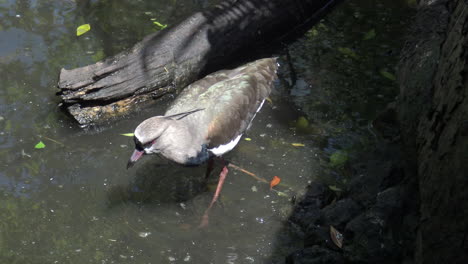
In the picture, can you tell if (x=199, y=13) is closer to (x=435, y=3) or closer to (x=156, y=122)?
(x=156, y=122)

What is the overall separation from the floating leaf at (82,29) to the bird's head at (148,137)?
264 centimetres

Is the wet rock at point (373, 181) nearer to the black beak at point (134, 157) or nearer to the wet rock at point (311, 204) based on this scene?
the wet rock at point (311, 204)

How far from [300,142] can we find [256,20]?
5.85 ft

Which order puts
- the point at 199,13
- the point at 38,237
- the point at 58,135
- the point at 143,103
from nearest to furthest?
the point at 38,237
the point at 58,135
the point at 143,103
the point at 199,13

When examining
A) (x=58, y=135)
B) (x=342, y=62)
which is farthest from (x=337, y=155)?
(x=58, y=135)

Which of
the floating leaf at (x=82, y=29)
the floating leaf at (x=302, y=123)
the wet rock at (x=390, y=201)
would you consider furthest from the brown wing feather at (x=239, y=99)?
the floating leaf at (x=82, y=29)

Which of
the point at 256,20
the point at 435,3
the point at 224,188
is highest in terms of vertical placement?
the point at 435,3

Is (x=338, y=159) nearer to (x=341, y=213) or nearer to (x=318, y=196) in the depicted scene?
(x=318, y=196)

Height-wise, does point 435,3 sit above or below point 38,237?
above

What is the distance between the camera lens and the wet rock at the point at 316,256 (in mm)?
3861

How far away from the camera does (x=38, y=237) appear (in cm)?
442

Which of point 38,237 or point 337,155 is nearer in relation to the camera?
point 38,237

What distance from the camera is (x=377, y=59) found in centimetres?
648

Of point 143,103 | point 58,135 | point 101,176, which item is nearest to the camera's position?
point 101,176
